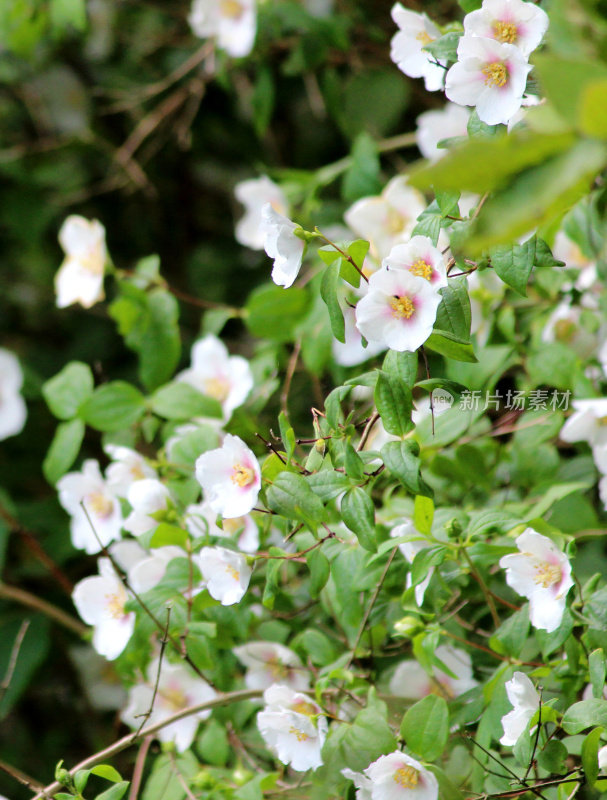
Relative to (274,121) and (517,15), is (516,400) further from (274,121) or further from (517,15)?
(274,121)

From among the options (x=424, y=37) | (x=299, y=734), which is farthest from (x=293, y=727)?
(x=424, y=37)

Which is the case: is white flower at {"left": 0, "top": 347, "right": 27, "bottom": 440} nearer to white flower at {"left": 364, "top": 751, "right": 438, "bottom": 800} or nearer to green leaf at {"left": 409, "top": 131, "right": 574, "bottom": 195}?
white flower at {"left": 364, "top": 751, "right": 438, "bottom": 800}

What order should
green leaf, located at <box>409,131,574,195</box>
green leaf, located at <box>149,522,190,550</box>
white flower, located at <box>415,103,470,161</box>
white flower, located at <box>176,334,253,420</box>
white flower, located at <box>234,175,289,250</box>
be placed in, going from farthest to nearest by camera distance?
white flower, located at <box>234,175,289,250</box> → white flower, located at <box>415,103,470,161</box> → white flower, located at <box>176,334,253,420</box> → green leaf, located at <box>149,522,190,550</box> → green leaf, located at <box>409,131,574,195</box>

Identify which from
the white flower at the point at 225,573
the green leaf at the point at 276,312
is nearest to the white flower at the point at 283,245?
the white flower at the point at 225,573

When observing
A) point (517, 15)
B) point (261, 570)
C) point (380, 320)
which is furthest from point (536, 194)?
point (261, 570)

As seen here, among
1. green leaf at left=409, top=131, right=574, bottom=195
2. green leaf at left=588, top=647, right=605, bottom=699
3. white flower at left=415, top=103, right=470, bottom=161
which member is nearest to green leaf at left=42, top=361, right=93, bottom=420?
white flower at left=415, top=103, right=470, bottom=161
